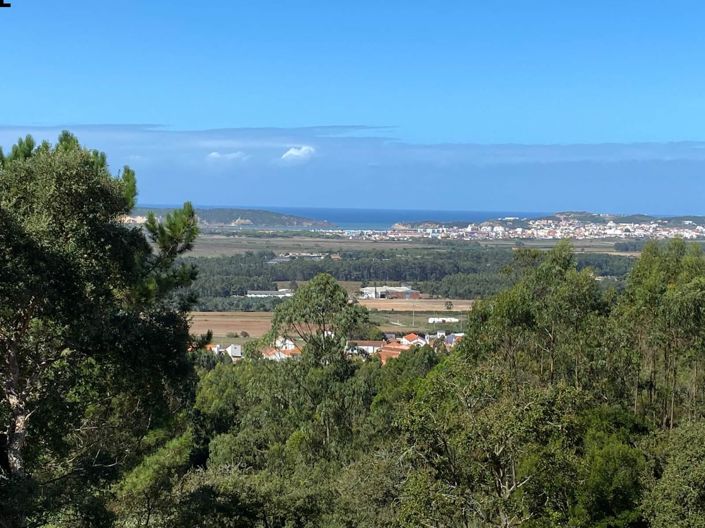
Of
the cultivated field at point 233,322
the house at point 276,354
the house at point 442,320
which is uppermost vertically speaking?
the house at point 276,354

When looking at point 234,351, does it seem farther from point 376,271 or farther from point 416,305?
point 376,271

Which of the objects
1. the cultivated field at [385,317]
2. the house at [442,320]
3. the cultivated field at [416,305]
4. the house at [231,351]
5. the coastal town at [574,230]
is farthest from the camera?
the coastal town at [574,230]

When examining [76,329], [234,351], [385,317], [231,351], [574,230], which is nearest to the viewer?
[76,329]

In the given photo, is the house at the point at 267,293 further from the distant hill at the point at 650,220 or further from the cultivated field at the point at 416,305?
the distant hill at the point at 650,220

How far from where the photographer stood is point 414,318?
67062 mm

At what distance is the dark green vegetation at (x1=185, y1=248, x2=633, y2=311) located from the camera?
8138 centimetres

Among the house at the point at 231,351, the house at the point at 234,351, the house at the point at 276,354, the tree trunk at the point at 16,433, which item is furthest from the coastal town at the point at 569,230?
the tree trunk at the point at 16,433

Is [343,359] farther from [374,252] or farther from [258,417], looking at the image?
[374,252]

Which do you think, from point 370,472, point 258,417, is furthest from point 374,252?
point 370,472

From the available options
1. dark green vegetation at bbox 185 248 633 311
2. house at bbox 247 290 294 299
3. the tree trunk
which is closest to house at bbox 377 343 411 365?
dark green vegetation at bbox 185 248 633 311

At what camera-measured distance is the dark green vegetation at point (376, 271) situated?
3204 inches

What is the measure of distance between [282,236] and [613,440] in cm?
15335

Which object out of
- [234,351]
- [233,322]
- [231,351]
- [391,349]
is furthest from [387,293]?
[391,349]

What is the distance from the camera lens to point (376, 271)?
10275 centimetres
